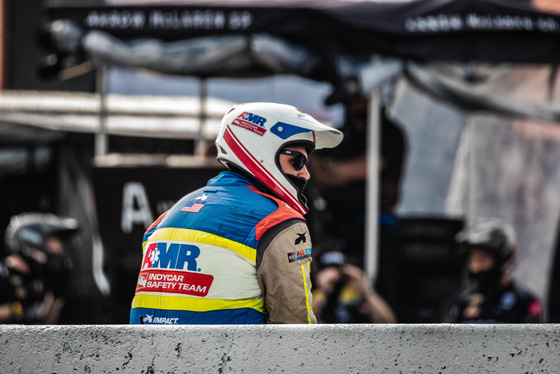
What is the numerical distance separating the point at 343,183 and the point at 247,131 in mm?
4331

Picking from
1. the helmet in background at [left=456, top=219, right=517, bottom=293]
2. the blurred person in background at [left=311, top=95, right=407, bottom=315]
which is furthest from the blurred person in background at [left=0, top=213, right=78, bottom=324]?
the helmet in background at [left=456, top=219, right=517, bottom=293]

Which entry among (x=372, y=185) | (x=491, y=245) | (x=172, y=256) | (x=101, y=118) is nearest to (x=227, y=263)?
(x=172, y=256)

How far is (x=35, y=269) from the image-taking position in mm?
7188

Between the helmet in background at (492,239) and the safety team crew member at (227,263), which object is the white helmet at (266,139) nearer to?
the safety team crew member at (227,263)

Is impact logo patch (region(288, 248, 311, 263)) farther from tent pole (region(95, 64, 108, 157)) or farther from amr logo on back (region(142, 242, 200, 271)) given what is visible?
tent pole (region(95, 64, 108, 157))

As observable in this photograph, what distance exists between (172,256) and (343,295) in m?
4.24

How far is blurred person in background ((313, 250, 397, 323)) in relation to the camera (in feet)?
22.1

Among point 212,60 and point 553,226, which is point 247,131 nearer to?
point 212,60

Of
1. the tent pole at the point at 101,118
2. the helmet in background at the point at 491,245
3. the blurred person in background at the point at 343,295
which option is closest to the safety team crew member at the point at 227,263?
the blurred person in background at the point at 343,295

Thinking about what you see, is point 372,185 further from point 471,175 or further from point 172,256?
point 172,256

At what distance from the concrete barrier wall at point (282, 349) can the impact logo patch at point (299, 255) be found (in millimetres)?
405

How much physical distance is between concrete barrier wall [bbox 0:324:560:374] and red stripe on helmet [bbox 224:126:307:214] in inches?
34.4

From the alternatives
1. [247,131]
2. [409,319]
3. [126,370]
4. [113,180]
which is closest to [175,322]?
[126,370]

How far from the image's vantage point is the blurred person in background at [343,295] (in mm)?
6742
